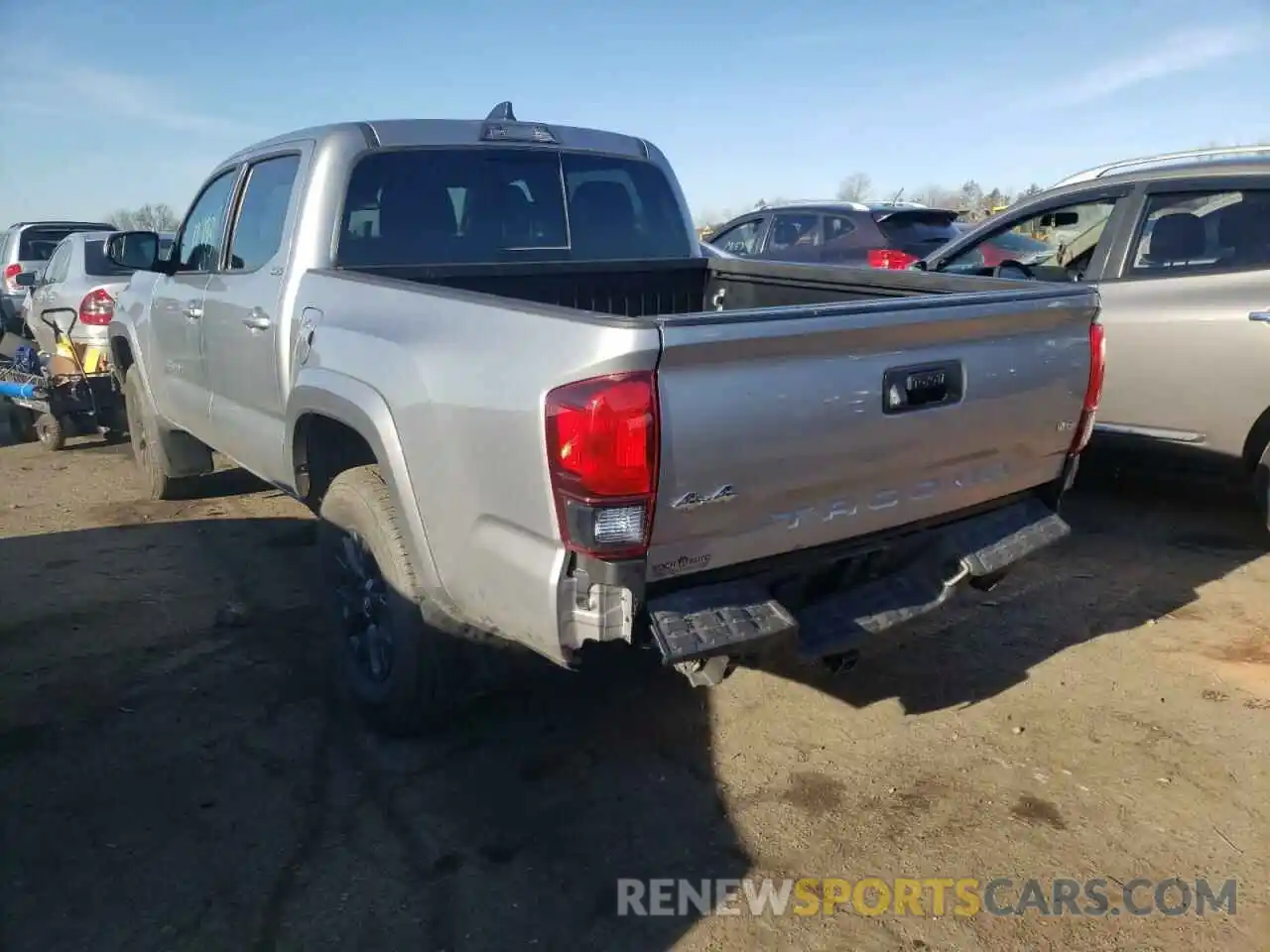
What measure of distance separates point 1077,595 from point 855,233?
6.07 meters

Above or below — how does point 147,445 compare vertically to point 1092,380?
below

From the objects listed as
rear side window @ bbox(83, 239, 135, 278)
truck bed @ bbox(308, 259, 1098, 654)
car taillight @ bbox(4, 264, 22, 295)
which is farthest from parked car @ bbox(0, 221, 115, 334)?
truck bed @ bbox(308, 259, 1098, 654)

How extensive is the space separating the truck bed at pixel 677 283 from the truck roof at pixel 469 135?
1.82ft

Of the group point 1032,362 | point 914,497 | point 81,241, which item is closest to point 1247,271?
point 1032,362

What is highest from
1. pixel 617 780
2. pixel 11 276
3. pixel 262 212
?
pixel 262 212

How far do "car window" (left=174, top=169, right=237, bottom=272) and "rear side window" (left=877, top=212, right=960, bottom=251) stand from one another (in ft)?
21.7

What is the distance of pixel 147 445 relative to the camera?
6289 millimetres

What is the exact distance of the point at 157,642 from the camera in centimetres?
430

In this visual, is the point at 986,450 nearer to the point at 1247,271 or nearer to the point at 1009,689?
the point at 1009,689

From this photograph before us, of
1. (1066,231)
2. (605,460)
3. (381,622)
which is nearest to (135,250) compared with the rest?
(381,622)

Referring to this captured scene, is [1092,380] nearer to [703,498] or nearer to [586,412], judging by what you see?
[703,498]

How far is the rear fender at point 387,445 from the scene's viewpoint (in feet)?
10.0

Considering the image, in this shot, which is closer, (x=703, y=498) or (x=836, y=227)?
(x=703, y=498)

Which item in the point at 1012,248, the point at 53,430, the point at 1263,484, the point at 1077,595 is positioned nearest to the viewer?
the point at 1077,595
